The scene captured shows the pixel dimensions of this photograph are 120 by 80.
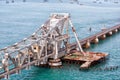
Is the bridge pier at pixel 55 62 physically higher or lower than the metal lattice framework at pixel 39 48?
lower

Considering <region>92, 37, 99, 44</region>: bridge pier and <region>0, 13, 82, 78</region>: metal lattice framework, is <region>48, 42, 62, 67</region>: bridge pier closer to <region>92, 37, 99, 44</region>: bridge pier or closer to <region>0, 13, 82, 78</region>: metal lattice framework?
<region>0, 13, 82, 78</region>: metal lattice framework

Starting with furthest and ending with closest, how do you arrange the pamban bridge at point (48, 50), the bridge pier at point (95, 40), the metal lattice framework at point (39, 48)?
1. the bridge pier at point (95, 40)
2. the pamban bridge at point (48, 50)
3. the metal lattice framework at point (39, 48)

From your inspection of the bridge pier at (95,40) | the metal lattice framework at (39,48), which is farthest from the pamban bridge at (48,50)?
the bridge pier at (95,40)

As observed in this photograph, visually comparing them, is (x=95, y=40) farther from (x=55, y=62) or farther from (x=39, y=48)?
(x=39, y=48)

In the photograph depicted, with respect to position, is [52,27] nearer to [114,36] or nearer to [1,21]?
[114,36]

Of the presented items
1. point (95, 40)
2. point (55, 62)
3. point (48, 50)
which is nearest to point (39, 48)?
point (55, 62)

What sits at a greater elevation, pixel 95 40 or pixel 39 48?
pixel 39 48

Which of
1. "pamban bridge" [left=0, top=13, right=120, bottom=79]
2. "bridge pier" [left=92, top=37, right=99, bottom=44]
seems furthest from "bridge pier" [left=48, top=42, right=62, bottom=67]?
"bridge pier" [left=92, top=37, right=99, bottom=44]

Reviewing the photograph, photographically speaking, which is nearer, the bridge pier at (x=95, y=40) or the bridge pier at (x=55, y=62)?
the bridge pier at (x=55, y=62)

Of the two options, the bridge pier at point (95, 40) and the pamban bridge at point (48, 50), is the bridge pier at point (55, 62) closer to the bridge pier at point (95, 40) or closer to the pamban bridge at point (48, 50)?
the pamban bridge at point (48, 50)
